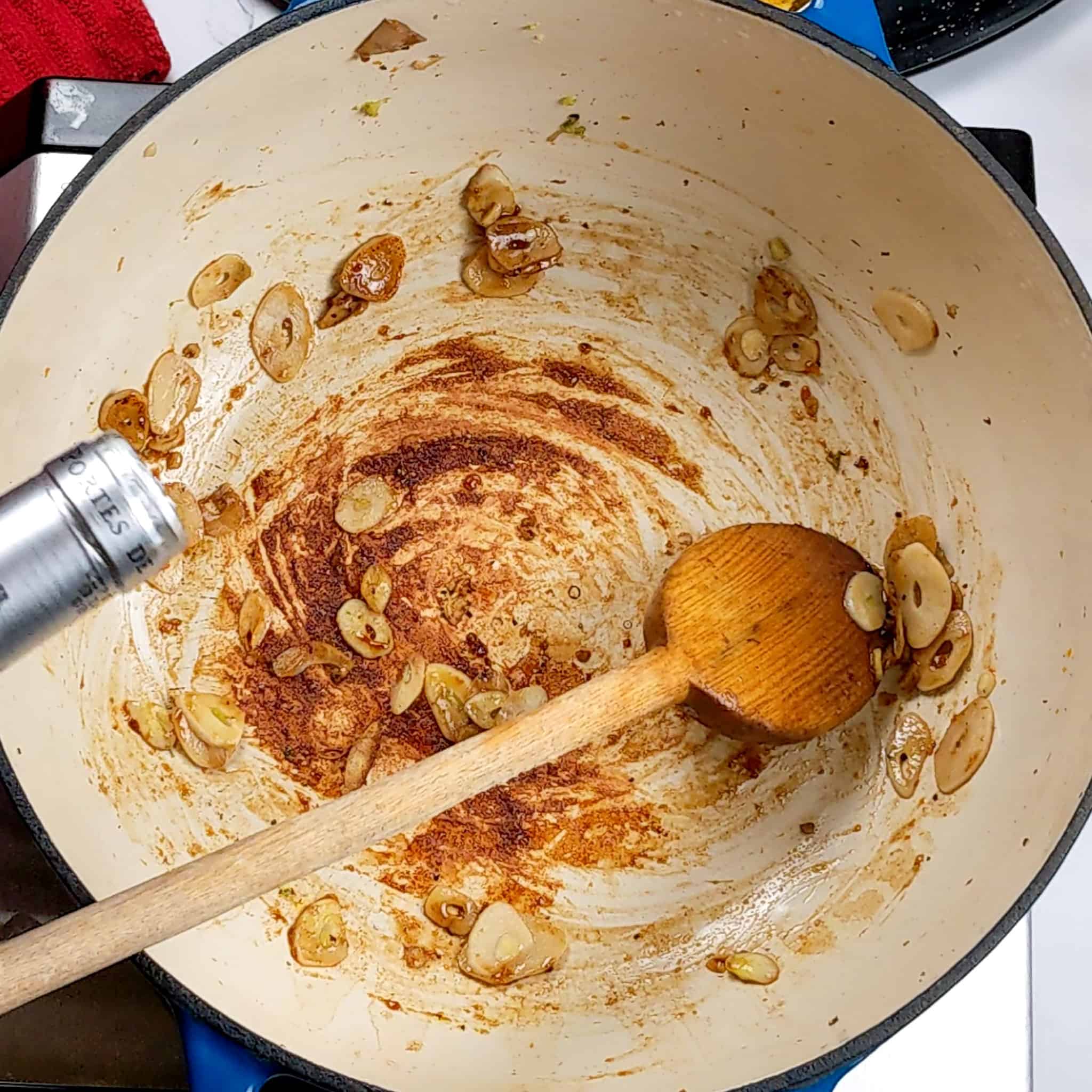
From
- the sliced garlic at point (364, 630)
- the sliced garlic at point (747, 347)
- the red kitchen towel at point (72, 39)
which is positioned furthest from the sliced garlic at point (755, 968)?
the red kitchen towel at point (72, 39)

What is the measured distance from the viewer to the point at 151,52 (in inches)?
35.5

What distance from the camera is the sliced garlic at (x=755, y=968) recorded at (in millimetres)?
793

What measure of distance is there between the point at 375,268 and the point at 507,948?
54 centimetres

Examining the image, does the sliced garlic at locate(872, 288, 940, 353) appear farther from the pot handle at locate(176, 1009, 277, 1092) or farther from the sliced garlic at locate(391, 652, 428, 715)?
the pot handle at locate(176, 1009, 277, 1092)

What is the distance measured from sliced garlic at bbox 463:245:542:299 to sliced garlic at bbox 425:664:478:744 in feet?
1.04

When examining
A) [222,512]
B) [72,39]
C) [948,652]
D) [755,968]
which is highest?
[72,39]

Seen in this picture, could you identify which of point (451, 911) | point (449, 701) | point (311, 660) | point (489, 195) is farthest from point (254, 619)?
point (489, 195)

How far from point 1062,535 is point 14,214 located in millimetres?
746

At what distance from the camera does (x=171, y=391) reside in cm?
84

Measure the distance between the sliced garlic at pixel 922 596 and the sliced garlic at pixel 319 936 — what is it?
0.47 m

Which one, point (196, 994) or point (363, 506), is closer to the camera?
point (196, 994)

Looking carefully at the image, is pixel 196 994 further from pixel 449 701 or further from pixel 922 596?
pixel 922 596

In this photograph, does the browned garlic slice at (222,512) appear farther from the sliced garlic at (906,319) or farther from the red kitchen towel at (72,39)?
the sliced garlic at (906,319)

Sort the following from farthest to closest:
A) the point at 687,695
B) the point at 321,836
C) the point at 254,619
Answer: the point at 254,619, the point at 687,695, the point at 321,836
